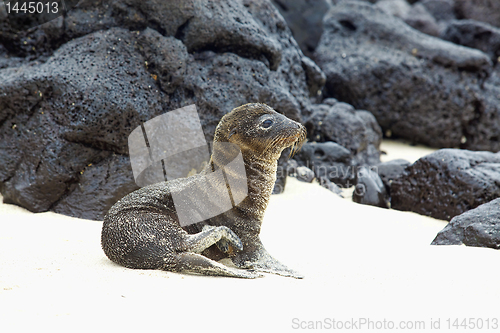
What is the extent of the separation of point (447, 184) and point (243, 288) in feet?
13.7

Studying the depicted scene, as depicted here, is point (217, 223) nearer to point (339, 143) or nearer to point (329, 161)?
point (329, 161)

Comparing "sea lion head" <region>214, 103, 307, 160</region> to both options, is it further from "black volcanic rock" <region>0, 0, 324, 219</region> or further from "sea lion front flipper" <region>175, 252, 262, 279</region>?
"black volcanic rock" <region>0, 0, 324, 219</region>

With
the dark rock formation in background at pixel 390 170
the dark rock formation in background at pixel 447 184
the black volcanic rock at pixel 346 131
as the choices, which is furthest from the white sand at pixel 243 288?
the black volcanic rock at pixel 346 131

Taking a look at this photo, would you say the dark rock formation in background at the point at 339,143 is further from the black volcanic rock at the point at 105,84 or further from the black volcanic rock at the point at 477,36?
the black volcanic rock at the point at 477,36

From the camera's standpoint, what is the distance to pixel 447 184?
6.27 meters

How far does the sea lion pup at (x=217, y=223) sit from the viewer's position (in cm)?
342

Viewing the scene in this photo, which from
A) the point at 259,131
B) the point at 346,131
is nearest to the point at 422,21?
the point at 346,131

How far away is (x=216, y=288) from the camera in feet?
10.4

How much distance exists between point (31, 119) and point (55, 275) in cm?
281

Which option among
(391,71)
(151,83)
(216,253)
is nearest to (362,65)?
(391,71)

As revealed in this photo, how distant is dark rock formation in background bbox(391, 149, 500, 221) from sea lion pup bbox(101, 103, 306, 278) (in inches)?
133

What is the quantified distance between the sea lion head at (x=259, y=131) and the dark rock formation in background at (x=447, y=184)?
3.45 meters

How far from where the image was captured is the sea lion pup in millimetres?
3422

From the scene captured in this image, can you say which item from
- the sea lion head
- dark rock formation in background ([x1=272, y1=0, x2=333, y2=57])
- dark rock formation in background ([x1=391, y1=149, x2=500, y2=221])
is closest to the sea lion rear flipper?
the sea lion head
